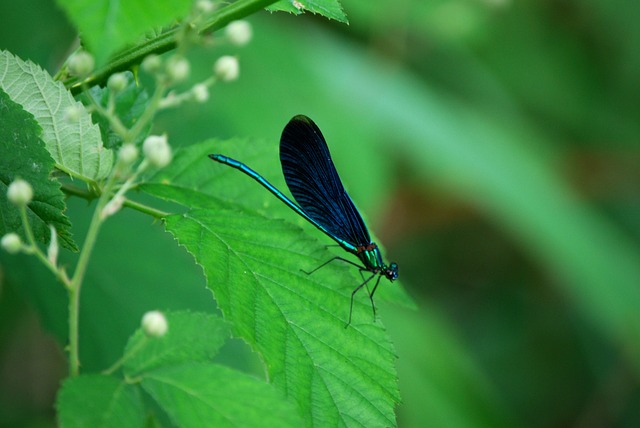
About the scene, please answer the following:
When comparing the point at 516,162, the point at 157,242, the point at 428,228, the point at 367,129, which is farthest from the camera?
the point at 428,228

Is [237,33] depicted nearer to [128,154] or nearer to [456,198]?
[128,154]

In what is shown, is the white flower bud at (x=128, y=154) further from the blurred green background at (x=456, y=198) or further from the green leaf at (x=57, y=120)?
the blurred green background at (x=456, y=198)

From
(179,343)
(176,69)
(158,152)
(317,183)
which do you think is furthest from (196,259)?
(317,183)

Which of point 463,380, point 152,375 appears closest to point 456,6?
point 463,380

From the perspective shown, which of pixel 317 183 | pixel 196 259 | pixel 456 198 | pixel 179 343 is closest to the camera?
pixel 179 343

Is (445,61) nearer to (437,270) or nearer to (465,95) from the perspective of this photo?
(465,95)

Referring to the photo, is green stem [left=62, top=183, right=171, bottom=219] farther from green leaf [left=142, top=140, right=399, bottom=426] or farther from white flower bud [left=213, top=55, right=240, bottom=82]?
white flower bud [left=213, top=55, right=240, bottom=82]

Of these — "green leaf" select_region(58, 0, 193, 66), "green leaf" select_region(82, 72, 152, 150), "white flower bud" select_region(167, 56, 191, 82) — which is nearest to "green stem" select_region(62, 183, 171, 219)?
"green leaf" select_region(82, 72, 152, 150)
